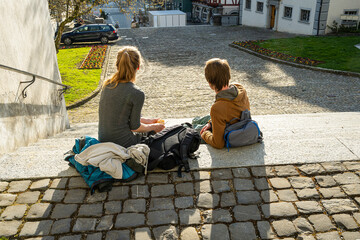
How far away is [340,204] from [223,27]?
27.7 meters

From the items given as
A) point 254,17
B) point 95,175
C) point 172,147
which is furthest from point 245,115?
point 254,17

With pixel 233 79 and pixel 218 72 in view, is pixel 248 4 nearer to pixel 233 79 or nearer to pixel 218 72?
pixel 233 79

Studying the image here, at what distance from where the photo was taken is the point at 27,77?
599 centimetres

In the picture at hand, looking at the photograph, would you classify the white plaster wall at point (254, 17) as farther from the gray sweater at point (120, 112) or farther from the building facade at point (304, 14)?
the gray sweater at point (120, 112)

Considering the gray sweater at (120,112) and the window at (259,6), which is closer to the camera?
the gray sweater at (120,112)

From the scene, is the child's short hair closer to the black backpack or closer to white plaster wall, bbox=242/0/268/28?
the black backpack

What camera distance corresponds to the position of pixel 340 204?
3508 mm

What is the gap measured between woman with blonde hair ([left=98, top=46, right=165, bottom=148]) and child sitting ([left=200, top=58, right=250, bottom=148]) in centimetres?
97

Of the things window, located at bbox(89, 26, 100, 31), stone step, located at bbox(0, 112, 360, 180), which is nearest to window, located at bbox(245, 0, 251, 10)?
window, located at bbox(89, 26, 100, 31)

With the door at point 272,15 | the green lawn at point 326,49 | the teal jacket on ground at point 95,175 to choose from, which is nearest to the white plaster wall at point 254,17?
the door at point 272,15

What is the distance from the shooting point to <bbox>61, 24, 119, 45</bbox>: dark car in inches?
944

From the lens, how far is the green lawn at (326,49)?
48.4 feet

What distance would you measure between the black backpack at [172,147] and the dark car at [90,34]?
21174 mm

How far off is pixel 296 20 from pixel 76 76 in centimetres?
1716
